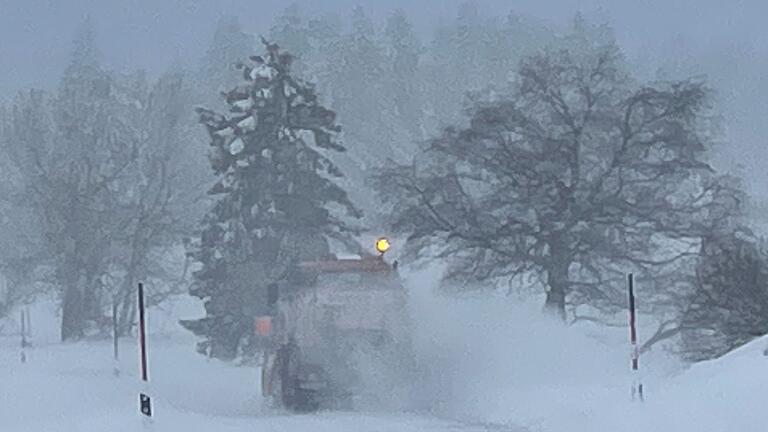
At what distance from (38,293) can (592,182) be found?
113 ft

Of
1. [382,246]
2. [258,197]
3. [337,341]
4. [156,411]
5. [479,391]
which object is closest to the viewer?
[156,411]

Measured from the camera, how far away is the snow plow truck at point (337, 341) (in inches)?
915

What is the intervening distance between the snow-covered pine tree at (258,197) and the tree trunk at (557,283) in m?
7.60

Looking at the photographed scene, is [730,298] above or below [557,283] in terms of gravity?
below

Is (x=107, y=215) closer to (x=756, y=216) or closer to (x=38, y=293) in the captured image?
(x=38, y=293)

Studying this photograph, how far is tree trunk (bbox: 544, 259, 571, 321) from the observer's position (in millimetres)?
34281

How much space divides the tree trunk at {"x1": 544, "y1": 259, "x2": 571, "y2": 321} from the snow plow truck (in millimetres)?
10503

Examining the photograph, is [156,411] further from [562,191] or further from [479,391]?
[562,191]

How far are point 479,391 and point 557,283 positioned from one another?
975 centimetres

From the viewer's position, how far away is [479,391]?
24.9m

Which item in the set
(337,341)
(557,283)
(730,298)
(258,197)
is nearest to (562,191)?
(557,283)

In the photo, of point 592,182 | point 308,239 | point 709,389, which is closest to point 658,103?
point 592,182

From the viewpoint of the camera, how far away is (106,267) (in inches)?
2002

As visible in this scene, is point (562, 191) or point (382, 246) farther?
point (562, 191)
